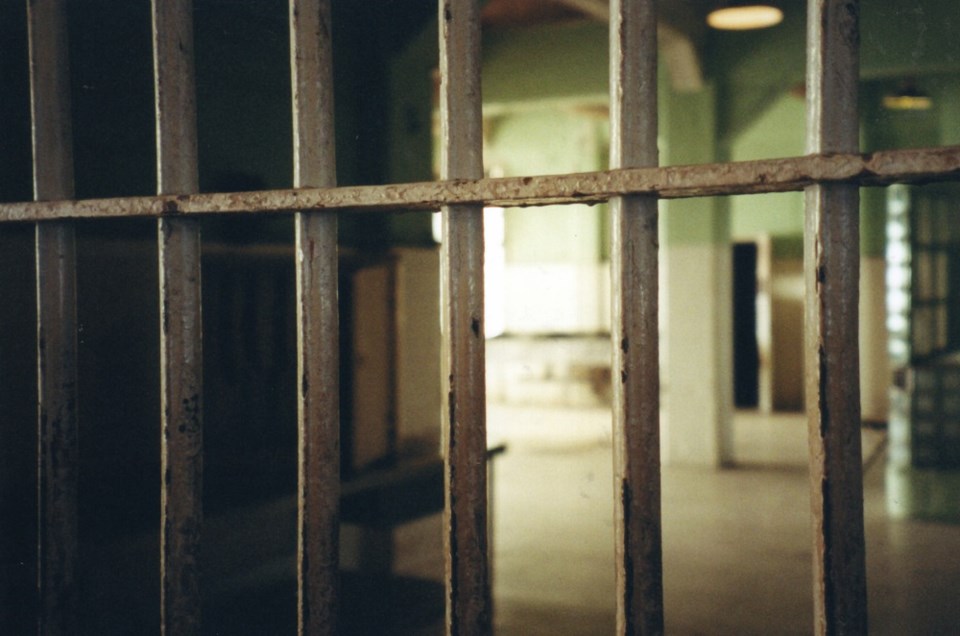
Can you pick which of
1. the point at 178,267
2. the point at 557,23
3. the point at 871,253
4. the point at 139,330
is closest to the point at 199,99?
the point at 139,330

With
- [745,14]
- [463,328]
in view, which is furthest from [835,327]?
[745,14]

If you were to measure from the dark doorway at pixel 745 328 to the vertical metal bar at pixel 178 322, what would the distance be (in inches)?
397

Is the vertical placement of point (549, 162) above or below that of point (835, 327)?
above

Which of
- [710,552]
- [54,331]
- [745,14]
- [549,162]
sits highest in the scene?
[549,162]

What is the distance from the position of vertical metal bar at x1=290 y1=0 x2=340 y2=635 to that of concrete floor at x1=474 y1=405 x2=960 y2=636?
2269 millimetres

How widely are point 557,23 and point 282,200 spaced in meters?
5.72

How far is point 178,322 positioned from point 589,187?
619 millimetres

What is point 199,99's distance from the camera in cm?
268

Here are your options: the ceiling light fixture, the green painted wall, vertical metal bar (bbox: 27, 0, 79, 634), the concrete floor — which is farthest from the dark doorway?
vertical metal bar (bbox: 27, 0, 79, 634)

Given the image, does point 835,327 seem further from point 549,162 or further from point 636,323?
point 549,162

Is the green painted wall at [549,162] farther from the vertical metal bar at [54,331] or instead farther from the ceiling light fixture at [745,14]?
the vertical metal bar at [54,331]

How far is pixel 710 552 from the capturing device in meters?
4.60

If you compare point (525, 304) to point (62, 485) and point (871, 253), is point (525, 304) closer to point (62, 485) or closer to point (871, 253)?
point (871, 253)

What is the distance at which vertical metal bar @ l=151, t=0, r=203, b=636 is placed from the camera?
125cm
